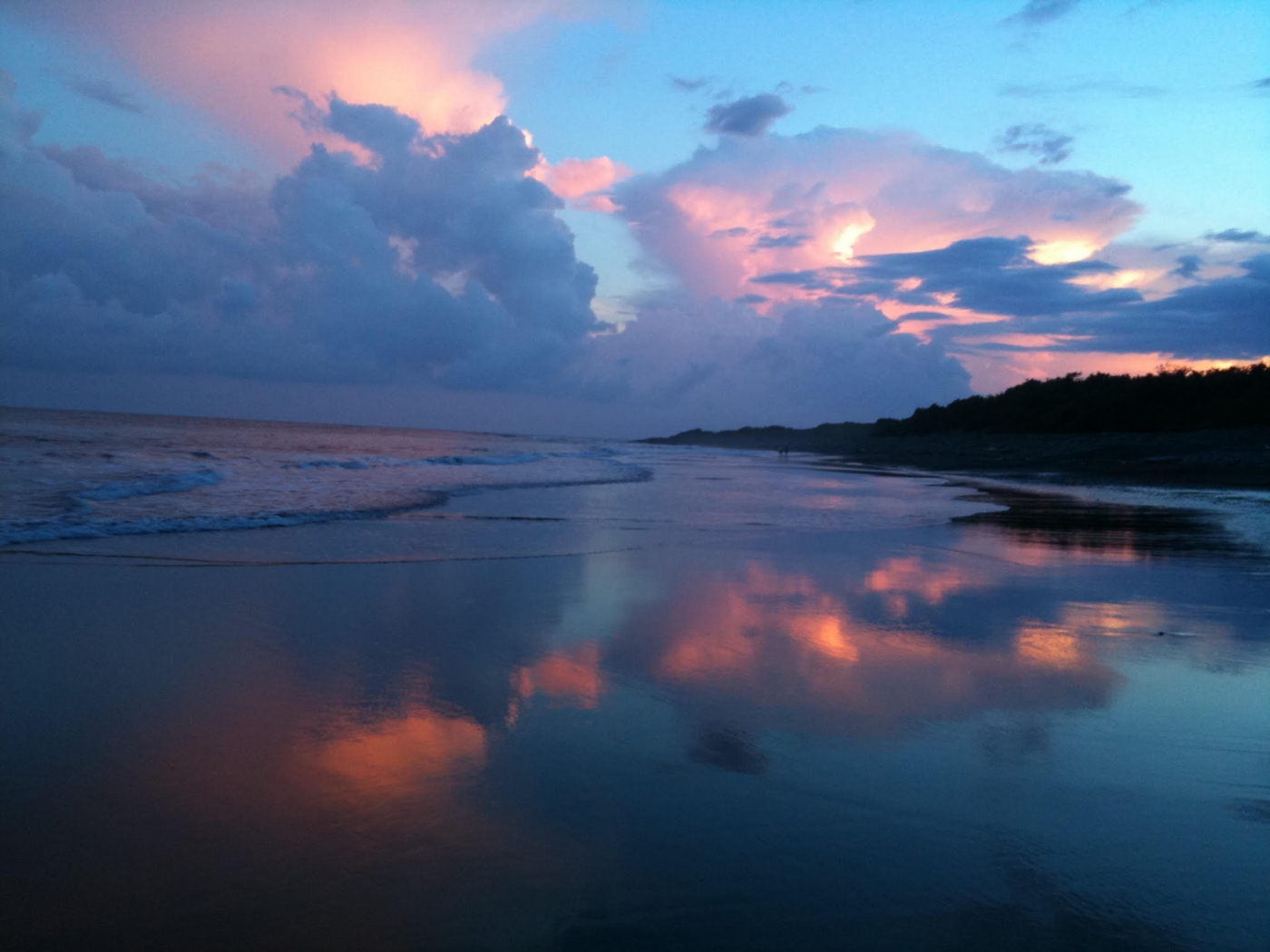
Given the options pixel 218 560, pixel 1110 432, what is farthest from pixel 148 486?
pixel 1110 432

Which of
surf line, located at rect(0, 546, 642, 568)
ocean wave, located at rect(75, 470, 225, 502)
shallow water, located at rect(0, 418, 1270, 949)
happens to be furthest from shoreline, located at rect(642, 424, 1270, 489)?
ocean wave, located at rect(75, 470, 225, 502)

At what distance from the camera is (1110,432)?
4569 centimetres

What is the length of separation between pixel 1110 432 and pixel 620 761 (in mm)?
50622

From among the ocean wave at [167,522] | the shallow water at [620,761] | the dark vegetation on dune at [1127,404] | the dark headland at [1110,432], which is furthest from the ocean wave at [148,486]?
the dark vegetation on dune at [1127,404]

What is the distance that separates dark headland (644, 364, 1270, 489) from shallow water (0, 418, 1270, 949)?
896 inches

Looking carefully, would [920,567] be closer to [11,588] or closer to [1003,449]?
[11,588]

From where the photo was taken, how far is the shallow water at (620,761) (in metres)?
2.25

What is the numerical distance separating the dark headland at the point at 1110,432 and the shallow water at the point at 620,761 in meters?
22.8

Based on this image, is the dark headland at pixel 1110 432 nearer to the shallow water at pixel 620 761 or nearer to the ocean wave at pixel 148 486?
the shallow water at pixel 620 761

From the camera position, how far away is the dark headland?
30.3 m

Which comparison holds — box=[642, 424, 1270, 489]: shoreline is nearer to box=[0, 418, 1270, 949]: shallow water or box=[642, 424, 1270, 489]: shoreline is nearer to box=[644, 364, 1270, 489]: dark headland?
box=[644, 364, 1270, 489]: dark headland

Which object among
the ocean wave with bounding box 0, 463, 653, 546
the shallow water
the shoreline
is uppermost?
→ the shoreline

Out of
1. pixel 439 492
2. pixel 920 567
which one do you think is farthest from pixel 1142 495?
pixel 439 492

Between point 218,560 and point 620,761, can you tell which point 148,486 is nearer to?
point 218,560
